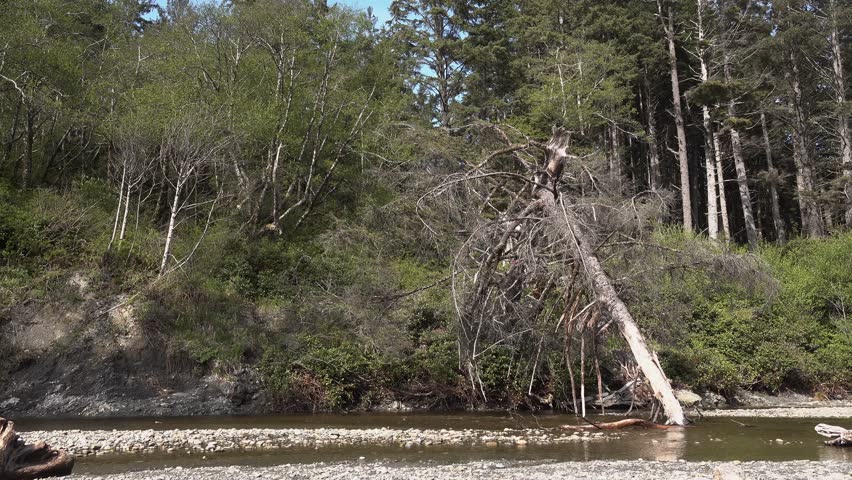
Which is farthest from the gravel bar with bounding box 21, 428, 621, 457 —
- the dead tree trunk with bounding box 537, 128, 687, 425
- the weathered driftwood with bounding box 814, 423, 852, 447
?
the weathered driftwood with bounding box 814, 423, 852, 447

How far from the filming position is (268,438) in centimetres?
1008

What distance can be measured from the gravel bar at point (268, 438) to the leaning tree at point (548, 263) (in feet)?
3.54

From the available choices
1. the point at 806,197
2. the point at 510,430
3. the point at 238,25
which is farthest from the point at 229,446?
the point at 806,197

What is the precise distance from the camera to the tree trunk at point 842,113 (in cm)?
2494

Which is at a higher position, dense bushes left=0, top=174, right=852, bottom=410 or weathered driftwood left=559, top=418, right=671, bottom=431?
dense bushes left=0, top=174, right=852, bottom=410

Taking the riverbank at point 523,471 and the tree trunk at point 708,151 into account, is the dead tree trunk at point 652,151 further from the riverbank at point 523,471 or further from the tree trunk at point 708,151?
the riverbank at point 523,471

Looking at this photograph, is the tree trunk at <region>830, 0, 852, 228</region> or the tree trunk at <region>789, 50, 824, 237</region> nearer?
the tree trunk at <region>830, 0, 852, 228</region>

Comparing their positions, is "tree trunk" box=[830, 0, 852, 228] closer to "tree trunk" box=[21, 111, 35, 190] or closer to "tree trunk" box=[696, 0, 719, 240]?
"tree trunk" box=[696, 0, 719, 240]

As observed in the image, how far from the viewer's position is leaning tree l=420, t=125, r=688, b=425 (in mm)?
10039

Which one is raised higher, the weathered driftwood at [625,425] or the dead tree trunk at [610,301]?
the dead tree trunk at [610,301]

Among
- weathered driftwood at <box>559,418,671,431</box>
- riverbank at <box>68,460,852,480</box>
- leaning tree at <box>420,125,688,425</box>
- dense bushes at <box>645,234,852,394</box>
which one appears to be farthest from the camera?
dense bushes at <box>645,234,852,394</box>

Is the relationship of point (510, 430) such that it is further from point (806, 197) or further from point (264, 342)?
point (806, 197)

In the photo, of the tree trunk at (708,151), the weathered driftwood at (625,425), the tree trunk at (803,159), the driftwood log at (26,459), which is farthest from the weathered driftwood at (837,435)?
the tree trunk at (803,159)

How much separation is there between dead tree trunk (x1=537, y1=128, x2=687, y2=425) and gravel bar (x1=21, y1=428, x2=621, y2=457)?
3.92 ft
